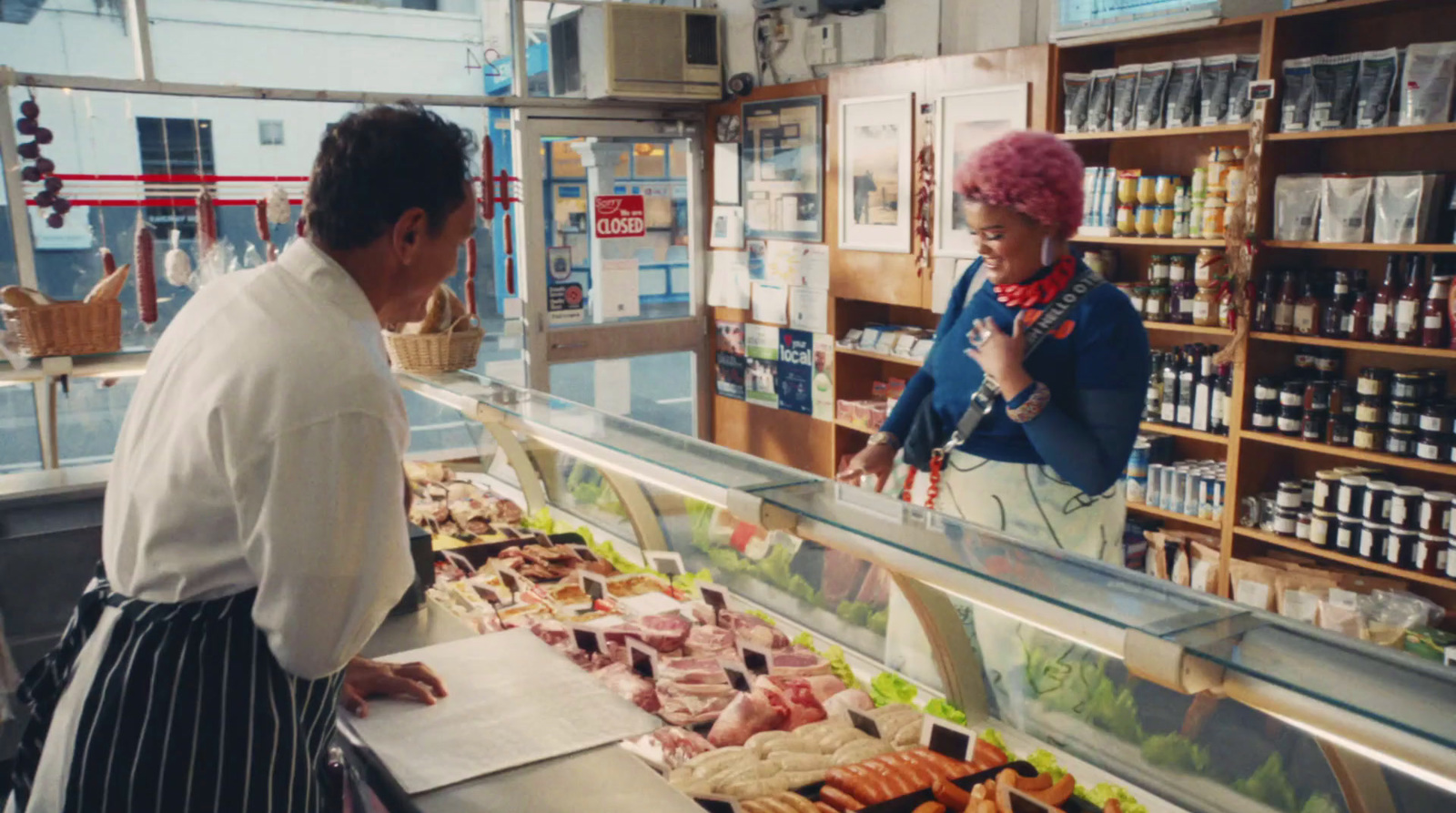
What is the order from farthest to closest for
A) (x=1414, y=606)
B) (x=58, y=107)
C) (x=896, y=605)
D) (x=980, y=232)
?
(x=58, y=107)
(x=1414, y=606)
(x=980, y=232)
(x=896, y=605)

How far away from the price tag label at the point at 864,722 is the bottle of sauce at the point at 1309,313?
9.00ft

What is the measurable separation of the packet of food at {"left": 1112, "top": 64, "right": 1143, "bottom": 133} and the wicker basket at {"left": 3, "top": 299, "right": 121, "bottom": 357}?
3924mm

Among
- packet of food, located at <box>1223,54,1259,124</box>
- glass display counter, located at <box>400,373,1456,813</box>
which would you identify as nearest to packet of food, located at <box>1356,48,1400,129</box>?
packet of food, located at <box>1223,54,1259,124</box>

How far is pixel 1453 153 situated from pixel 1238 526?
4.89 feet

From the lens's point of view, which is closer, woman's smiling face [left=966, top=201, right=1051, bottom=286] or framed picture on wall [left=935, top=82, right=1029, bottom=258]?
woman's smiling face [left=966, top=201, right=1051, bottom=286]

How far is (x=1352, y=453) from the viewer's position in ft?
12.8

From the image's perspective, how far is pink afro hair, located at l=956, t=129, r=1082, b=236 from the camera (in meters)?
2.46

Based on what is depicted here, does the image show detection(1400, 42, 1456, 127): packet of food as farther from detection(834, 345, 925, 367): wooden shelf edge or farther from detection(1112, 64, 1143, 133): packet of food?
detection(834, 345, 925, 367): wooden shelf edge

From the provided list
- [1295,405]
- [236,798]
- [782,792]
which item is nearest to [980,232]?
[782,792]

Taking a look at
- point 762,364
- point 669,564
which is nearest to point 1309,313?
point 669,564

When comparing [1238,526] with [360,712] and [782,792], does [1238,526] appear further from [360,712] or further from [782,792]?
[360,712]

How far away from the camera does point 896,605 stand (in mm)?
2244

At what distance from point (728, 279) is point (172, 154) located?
10.0ft

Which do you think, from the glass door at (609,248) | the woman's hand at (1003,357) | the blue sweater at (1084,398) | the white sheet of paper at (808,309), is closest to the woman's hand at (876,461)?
the blue sweater at (1084,398)
